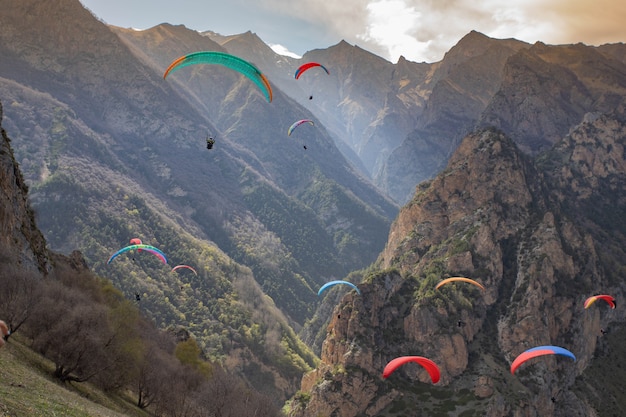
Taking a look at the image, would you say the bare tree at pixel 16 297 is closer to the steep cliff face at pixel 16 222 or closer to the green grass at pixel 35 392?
the green grass at pixel 35 392

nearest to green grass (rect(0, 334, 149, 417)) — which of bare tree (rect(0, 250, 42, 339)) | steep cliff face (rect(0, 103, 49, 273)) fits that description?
bare tree (rect(0, 250, 42, 339))

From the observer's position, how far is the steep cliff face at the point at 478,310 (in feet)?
394

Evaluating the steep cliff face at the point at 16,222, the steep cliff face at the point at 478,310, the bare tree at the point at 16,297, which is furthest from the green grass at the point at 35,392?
the steep cliff face at the point at 478,310

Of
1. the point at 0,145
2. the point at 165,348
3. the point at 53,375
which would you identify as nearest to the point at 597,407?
the point at 165,348

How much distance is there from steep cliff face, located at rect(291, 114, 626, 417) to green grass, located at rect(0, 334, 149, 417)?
86.6 meters

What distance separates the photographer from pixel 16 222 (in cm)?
5831

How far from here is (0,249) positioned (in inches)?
1909

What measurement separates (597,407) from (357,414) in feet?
219

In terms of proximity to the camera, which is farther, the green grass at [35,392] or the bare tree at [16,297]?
the bare tree at [16,297]

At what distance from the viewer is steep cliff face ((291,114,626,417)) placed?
120 metres

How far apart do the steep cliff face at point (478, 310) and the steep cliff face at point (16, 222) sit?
264 ft

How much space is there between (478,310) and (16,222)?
12753 cm

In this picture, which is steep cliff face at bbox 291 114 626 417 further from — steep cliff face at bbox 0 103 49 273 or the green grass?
the green grass

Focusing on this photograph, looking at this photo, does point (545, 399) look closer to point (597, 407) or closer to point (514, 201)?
point (597, 407)
